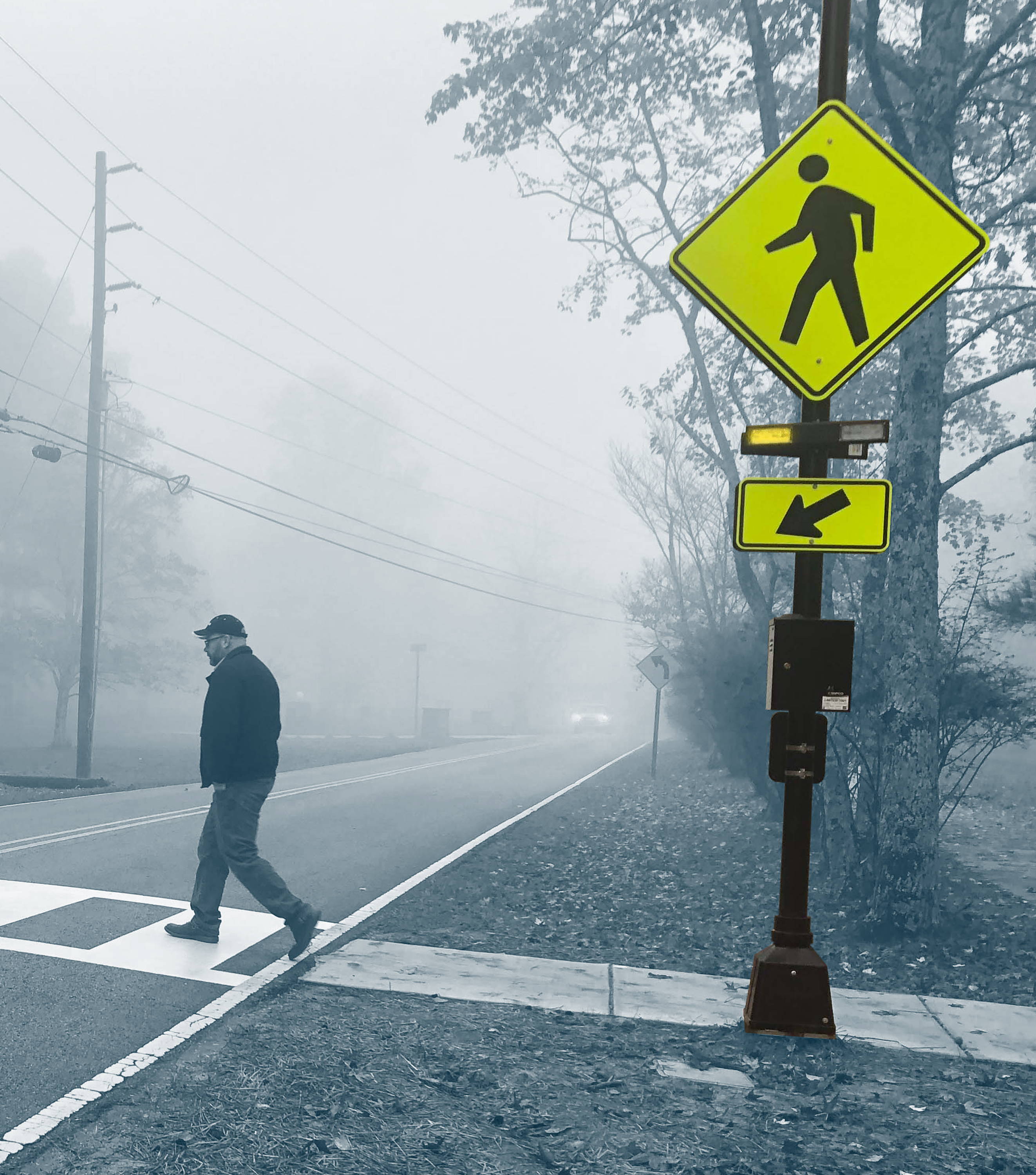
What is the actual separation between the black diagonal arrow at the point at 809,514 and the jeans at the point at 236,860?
146 inches

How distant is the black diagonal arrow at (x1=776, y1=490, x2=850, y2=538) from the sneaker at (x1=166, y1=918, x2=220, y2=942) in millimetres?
4465

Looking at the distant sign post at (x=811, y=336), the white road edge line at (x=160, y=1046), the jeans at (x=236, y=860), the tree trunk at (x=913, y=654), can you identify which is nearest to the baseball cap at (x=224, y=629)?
the jeans at (x=236, y=860)

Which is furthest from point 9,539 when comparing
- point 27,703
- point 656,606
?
point 656,606

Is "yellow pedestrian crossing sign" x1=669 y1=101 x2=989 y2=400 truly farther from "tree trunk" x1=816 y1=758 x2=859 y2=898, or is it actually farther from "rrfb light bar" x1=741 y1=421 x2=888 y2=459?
"tree trunk" x1=816 y1=758 x2=859 y2=898

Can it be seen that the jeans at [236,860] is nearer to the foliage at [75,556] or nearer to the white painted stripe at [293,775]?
the white painted stripe at [293,775]

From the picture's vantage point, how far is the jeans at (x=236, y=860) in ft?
21.2

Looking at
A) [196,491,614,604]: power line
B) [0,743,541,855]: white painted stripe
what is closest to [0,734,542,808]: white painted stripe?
[0,743,541,855]: white painted stripe

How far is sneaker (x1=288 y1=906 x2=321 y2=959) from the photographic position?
6.47m

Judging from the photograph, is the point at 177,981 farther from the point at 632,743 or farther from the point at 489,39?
the point at 632,743

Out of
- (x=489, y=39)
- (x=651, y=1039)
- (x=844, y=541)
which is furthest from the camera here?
(x=489, y=39)

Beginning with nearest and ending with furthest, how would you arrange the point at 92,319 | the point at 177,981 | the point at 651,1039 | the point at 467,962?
the point at 651,1039, the point at 177,981, the point at 467,962, the point at 92,319

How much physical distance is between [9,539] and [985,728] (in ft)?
105

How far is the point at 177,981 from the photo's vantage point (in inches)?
232

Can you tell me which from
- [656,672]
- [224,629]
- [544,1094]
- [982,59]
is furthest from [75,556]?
[544,1094]
